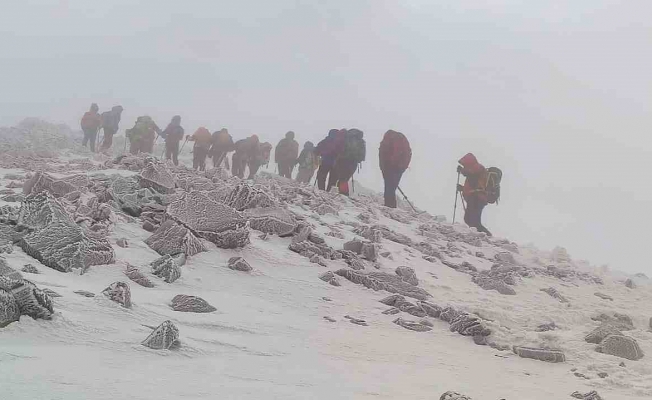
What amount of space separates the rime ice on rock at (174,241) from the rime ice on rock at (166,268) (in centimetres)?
39

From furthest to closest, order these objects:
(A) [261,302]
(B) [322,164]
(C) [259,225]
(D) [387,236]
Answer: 1. (B) [322,164]
2. (D) [387,236]
3. (C) [259,225]
4. (A) [261,302]

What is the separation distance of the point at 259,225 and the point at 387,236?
3042 millimetres

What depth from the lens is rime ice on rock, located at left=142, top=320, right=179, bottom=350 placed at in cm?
283

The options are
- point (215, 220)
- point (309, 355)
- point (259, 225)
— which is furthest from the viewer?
point (259, 225)

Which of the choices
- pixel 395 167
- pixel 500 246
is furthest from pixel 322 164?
pixel 500 246

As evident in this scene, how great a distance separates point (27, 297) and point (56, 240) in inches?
57.2

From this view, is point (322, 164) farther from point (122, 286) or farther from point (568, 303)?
point (122, 286)

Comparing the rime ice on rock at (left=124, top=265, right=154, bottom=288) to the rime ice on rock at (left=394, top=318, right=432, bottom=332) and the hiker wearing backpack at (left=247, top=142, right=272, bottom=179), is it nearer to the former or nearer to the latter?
the rime ice on rock at (left=394, top=318, right=432, bottom=332)

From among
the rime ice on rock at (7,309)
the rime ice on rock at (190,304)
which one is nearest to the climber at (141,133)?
the rime ice on rock at (190,304)

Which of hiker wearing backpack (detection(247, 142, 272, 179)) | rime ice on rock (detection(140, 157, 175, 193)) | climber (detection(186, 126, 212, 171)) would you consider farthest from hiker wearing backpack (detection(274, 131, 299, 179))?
rime ice on rock (detection(140, 157, 175, 193))

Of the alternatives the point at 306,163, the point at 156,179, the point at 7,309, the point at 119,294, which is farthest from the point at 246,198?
the point at 306,163

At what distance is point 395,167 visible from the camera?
587 inches

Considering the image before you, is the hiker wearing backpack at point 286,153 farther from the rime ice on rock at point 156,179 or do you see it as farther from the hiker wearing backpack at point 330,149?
the rime ice on rock at point 156,179

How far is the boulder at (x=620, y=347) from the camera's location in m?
4.37
